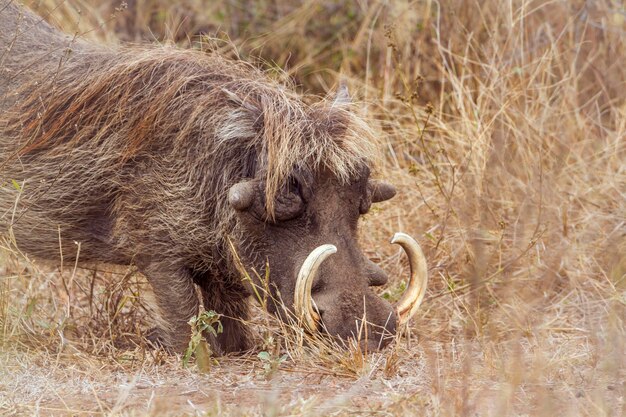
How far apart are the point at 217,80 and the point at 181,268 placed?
27.6 inches

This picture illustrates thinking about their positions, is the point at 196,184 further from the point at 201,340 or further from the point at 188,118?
the point at 201,340

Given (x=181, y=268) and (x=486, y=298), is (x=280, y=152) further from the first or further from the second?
(x=486, y=298)

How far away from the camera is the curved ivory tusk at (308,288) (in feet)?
11.2

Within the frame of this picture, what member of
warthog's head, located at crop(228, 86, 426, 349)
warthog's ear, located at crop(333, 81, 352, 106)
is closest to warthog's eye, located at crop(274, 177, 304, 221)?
warthog's head, located at crop(228, 86, 426, 349)

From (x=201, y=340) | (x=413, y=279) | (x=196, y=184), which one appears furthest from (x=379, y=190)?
(x=201, y=340)

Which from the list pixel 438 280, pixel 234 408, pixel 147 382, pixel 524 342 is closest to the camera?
pixel 234 408

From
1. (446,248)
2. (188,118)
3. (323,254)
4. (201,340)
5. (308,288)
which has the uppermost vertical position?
(188,118)

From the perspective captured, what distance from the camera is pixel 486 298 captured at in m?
4.43

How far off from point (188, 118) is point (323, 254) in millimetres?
751

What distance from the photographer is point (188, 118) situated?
3820 mm

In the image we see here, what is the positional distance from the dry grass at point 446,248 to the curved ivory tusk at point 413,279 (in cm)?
A: 13

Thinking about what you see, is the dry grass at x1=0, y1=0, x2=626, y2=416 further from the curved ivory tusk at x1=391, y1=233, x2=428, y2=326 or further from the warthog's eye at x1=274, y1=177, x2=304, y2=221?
the warthog's eye at x1=274, y1=177, x2=304, y2=221

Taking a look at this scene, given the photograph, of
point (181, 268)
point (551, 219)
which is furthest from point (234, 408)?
point (551, 219)

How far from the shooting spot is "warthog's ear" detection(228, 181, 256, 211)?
361 cm
